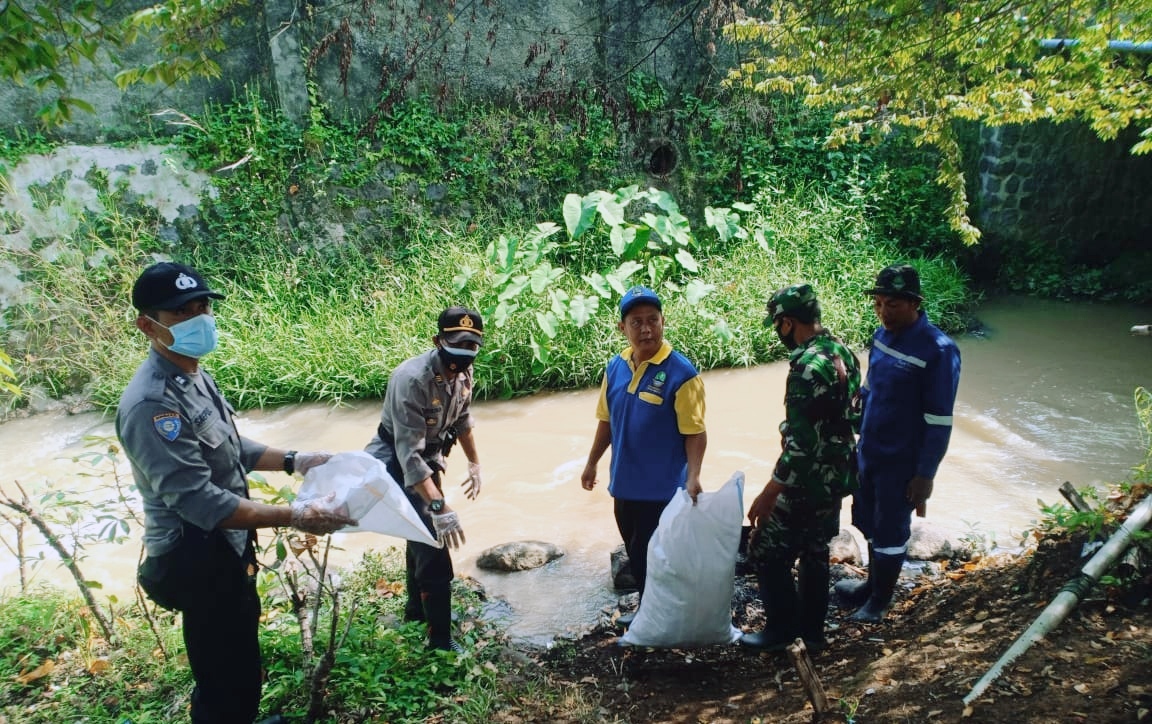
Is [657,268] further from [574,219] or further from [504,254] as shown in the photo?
[504,254]

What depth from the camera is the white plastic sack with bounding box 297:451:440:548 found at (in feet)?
8.14

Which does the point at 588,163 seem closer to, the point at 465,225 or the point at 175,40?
the point at 465,225

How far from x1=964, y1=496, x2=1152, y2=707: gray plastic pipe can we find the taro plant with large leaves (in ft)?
15.8

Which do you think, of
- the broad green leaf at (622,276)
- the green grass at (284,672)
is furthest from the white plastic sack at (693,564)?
the broad green leaf at (622,276)

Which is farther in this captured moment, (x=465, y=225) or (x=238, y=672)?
(x=465, y=225)

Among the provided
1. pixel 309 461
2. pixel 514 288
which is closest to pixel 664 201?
pixel 514 288

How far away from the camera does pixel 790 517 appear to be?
304cm

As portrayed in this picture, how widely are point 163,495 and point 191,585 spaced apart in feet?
1.00

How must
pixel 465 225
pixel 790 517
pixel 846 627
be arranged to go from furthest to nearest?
1. pixel 465 225
2. pixel 846 627
3. pixel 790 517

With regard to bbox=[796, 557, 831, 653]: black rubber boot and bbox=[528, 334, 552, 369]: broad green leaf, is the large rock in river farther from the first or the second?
bbox=[528, 334, 552, 369]: broad green leaf

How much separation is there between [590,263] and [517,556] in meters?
4.91

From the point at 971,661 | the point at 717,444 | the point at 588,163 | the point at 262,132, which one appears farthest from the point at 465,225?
the point at 971,661

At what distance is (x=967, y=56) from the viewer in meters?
3.79

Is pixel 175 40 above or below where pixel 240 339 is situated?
above
